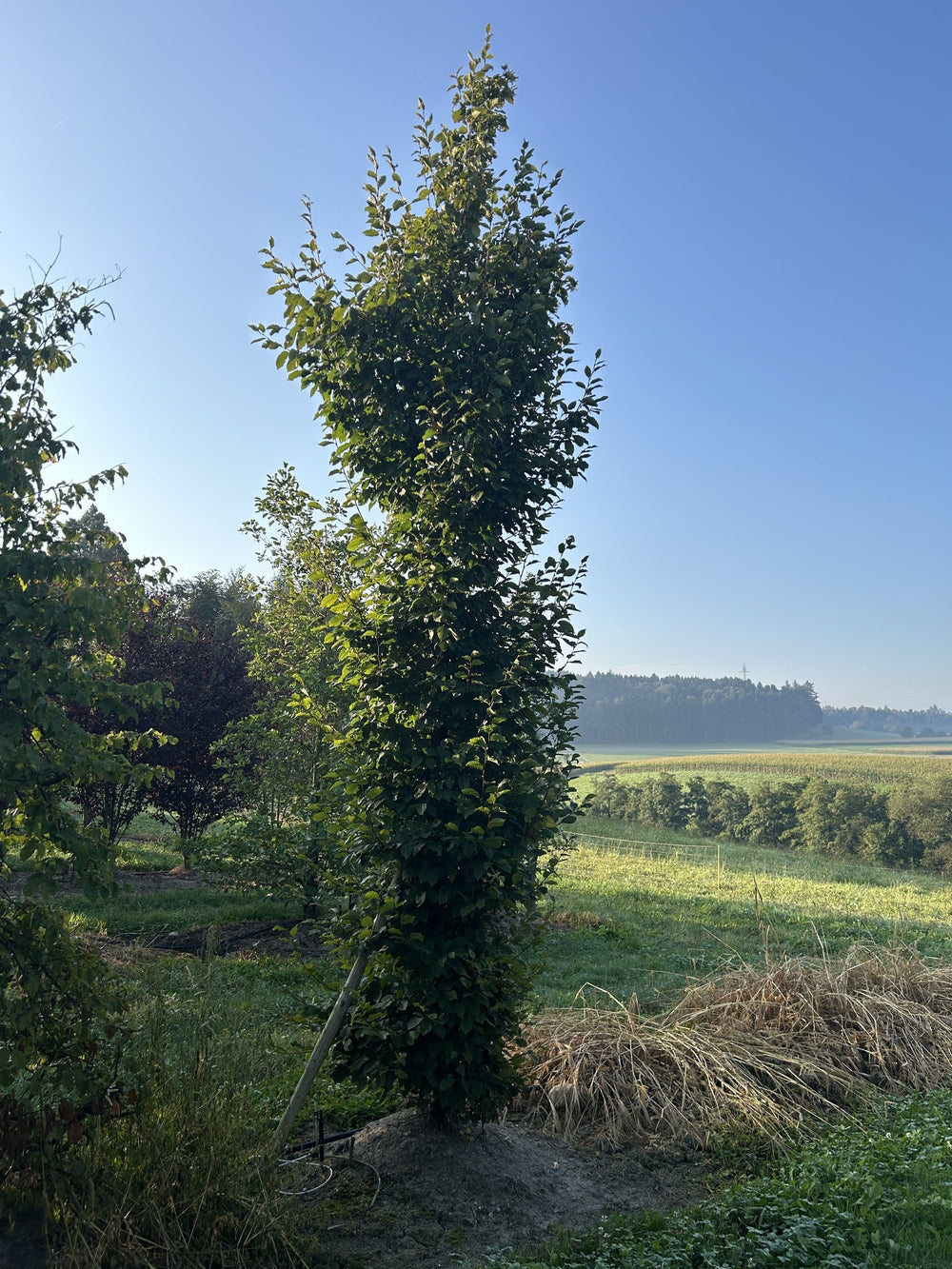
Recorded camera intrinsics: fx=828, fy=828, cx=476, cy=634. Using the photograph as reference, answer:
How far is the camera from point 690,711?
104 meters

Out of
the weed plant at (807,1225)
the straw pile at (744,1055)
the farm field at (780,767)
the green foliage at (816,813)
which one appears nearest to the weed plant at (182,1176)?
the weed plant at (807,1225)

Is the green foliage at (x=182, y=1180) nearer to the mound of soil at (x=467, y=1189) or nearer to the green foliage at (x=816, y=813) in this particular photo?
the mound of soil at (x=467, y=1189)

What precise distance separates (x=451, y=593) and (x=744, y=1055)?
414cm

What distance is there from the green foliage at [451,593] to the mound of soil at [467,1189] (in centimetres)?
29

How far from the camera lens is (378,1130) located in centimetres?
476

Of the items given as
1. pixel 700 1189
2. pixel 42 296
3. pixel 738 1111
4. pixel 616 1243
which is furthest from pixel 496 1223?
pixel 42 296

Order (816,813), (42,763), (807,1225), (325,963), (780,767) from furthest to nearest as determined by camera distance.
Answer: (780,767), (816,813), (325,963), (807,1225), (42,763)

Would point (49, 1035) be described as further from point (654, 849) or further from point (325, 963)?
point (654, 849)

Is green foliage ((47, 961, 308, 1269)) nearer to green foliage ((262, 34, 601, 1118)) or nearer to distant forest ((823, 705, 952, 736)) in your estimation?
green foliage ((262, 34, 601, 1118))

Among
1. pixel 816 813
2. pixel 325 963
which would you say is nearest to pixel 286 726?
pixel 325 963

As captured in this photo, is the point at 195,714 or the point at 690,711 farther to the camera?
the point at 690,711

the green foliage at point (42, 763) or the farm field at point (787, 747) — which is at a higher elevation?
the green foliage at point (42, 763)

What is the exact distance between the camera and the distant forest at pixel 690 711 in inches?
3955

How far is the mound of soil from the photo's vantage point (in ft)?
12.6
